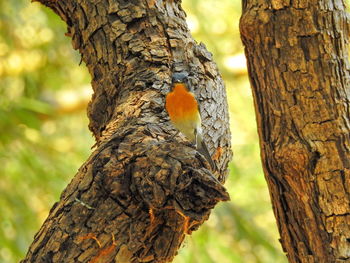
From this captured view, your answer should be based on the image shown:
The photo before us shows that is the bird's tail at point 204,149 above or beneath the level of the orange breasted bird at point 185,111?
beneath

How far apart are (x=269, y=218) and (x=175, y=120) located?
171 inches

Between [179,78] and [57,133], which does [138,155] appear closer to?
[179,78]

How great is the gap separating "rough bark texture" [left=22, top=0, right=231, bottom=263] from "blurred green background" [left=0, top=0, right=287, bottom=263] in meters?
1.64

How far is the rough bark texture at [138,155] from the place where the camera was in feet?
5.93

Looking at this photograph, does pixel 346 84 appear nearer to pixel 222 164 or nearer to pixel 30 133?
pixel 222 164

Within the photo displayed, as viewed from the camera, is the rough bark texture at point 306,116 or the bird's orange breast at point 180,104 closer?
the rough bark texture at point 306,116

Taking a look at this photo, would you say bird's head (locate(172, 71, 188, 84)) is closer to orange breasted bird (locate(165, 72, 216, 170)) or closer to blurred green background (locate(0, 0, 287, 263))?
orange breasted bird (locate(165, 72, 216, 170))

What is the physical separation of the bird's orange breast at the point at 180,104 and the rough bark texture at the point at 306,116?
0.27m

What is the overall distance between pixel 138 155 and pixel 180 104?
39cm

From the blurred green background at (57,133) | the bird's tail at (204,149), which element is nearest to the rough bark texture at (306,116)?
the bird's tail at (204,149)

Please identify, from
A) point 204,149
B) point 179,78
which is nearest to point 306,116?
point 204,149

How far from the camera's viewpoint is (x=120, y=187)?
1.86 meters

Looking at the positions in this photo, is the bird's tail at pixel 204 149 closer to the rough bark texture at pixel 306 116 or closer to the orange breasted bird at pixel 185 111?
the orange breasted bird at pixel 185 111

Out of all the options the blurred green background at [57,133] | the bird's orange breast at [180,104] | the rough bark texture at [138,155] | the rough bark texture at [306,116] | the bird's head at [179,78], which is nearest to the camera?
the rough bark texture at [138,155]
